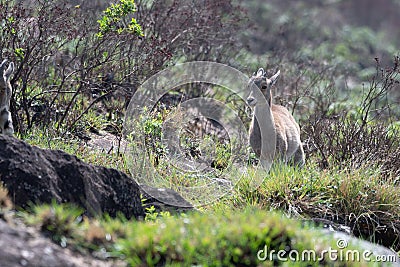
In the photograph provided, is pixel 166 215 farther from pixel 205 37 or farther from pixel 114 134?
pixel 205 37

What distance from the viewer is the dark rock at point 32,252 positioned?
5180mm

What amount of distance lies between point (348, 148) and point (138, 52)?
143 inches

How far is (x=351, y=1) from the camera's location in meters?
42.5

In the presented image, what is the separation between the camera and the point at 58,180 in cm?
701

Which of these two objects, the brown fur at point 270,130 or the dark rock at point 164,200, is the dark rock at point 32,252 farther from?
the brown fur at point 270,130

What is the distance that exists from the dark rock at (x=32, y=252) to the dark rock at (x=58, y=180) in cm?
107

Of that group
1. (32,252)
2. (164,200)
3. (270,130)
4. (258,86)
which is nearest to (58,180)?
(32,252)

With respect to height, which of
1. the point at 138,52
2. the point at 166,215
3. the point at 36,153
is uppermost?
the point at 138,52

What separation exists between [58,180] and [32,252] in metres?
1.76

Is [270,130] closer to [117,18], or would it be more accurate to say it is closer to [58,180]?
[117,18]

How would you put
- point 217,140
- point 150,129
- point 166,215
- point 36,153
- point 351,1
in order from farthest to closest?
1. point 351,1
2. point 217,140
3. point 150,129
4. point 166,215
5. point 36,153

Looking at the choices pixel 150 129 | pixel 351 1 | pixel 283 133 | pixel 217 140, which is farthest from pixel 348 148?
pixel 351 1

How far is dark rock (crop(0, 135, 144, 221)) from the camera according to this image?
6.75m

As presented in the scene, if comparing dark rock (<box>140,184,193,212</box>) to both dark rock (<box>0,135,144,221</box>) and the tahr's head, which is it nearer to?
dark rock (<box>0,135,144,221</box>)
